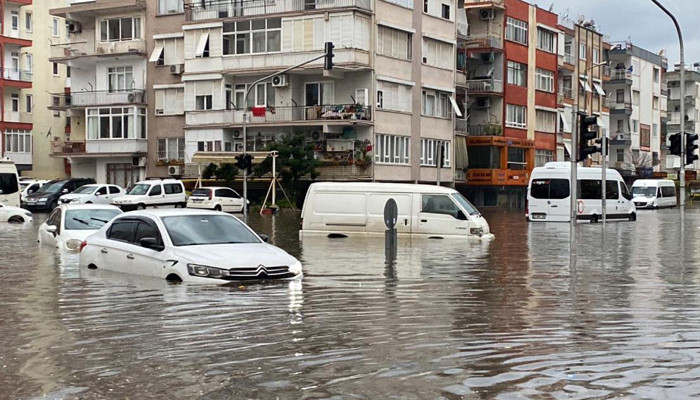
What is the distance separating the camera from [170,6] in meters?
63.1

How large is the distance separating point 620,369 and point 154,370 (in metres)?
3.83

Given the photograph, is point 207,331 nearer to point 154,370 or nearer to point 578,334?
point 154,370

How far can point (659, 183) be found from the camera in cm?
7225

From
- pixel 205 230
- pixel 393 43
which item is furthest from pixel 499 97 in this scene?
pixel 205 230

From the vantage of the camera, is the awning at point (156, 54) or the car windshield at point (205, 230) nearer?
the car windshield at point (205, 230)

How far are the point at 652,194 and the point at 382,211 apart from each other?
4624 cm

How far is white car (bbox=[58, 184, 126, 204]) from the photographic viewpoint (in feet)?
165

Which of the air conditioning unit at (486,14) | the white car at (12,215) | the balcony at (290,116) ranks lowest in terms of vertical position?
the white car at (12,215)

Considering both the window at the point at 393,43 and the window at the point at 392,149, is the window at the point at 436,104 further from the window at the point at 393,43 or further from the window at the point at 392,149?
the window at the point at 393,43

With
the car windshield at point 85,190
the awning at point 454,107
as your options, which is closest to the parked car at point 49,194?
the car windshield at point 85,190

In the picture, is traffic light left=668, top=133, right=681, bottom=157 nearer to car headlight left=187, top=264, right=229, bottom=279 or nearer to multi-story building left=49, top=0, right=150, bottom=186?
car headlight left=187, top=264, right=229, bottom=279

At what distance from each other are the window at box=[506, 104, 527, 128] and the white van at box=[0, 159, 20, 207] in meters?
35.3

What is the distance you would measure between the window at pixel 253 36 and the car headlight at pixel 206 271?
43.6 meters

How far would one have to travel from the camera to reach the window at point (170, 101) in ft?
206
